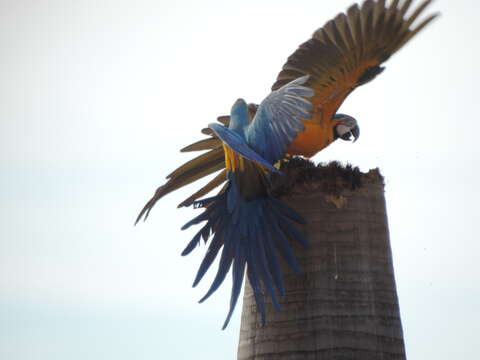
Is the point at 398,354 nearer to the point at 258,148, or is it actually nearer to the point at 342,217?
the point at 342,217

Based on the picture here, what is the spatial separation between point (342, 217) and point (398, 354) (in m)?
0.79

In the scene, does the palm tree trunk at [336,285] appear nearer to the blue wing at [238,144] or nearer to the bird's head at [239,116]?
the blue wing at [238,144]

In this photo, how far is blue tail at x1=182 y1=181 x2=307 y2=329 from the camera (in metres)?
3.38

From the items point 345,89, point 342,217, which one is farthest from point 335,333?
point 345,89

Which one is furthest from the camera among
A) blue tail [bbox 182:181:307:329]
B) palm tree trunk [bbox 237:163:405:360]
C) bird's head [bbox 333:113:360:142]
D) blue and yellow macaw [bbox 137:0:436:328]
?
bird's head [bbox 333:113:360:142]

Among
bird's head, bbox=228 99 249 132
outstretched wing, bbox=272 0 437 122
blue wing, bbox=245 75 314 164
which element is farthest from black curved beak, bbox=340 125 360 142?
blue wing, bbox=245 75 314 164

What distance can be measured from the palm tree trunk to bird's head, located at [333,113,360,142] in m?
1.52

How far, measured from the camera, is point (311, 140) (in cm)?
468

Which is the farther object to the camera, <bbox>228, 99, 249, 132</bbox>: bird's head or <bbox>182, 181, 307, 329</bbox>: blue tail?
<bbox>228, 99, 249, 132</bbox>: bird's head

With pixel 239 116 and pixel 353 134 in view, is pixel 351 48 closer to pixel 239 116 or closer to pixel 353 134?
pixel 353 134

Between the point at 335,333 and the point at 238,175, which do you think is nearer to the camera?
A: the point at 335,333

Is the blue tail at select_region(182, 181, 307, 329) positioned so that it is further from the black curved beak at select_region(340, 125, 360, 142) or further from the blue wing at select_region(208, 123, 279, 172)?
the black curved beak at select_region(340, 125, 360, 142)

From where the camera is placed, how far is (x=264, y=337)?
325 cm

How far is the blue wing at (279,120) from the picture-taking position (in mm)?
3623
